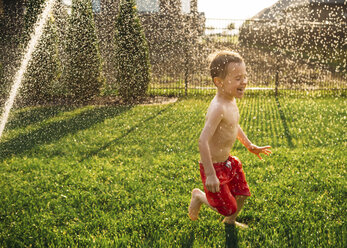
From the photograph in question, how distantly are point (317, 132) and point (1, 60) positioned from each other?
413 inches

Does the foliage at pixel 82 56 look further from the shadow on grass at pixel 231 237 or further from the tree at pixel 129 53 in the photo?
the shadow on grass at pixel 231 237

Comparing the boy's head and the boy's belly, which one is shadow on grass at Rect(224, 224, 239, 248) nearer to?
the boy's belly

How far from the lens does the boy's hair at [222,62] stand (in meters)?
2.03

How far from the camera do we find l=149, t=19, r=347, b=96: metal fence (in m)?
10.3

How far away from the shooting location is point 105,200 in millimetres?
2926

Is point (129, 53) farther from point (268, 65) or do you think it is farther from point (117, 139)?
point (268, 65)

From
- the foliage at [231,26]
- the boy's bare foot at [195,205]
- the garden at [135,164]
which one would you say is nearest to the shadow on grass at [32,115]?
the garden at [135,164]

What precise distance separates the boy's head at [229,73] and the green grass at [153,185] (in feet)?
3.61

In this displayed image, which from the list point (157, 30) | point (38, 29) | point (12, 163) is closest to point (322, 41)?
point (157, 30)

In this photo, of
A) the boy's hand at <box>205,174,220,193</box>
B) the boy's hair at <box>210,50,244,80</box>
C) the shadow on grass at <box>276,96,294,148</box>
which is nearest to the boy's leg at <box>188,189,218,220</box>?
the boy's hand at <box>205,174,220,193</box>

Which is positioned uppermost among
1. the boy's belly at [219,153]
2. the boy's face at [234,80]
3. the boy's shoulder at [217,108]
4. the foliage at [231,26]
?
the foliage at [231,26]

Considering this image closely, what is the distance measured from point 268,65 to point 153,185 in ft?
44.4

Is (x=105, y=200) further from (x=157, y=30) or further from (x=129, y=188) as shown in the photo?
(x=157, y=30)

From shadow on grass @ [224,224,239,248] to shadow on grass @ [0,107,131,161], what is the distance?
3362mm
